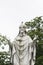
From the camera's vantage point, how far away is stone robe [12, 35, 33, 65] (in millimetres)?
14750

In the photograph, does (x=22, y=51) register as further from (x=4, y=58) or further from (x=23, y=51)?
(x=4, y=58)

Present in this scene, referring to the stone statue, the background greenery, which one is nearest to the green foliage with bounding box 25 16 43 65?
the background greenery

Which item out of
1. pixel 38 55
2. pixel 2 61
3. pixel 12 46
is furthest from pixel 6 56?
pixel 12 46

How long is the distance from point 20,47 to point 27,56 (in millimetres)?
398

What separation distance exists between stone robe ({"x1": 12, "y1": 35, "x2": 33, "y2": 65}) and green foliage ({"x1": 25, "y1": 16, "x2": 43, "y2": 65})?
10634mm

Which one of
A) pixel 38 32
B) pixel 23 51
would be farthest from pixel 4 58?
pixel 23 51

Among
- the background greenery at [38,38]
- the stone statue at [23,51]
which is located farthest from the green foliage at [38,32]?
the stone statue at [23,51]

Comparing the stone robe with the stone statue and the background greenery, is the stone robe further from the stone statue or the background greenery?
the background greenery

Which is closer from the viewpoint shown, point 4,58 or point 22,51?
point 22,51

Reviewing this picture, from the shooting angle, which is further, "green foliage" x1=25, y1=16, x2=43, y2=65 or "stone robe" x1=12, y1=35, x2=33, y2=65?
"green foliage" x1=25, y1=16, x2=43, y2=65

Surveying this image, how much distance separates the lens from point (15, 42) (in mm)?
14906

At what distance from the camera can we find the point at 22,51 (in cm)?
1477

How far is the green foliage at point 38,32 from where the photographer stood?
2602 centimetres

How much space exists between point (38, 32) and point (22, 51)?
1349 centimetres
